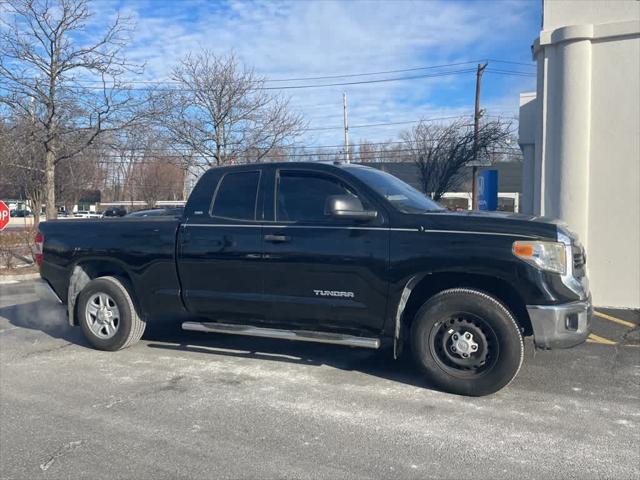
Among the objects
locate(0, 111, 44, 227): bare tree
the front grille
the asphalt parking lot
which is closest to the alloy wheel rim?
the asphalt parking lot

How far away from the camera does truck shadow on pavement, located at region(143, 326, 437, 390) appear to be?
18.7 feet

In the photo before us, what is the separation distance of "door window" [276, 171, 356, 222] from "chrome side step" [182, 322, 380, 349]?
1072 mm

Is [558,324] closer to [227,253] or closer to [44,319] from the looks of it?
[227,253]

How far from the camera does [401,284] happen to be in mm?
5102

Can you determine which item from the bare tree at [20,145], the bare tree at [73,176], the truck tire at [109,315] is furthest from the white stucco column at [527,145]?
the bare tree at [73,176]

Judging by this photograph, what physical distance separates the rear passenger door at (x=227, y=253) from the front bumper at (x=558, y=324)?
98.5 inches

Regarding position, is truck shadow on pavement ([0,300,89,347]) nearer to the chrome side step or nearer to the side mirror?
the chrome side step

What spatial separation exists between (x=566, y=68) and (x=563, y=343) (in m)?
5.28

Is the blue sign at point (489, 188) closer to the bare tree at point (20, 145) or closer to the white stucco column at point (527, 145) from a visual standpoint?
the white stucco column at point (527, 145)

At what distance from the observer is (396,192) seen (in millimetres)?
5707

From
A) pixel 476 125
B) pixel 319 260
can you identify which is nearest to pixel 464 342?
pixel 319 260

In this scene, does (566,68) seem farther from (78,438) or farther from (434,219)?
(78,438)

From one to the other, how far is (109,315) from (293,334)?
2302 mm

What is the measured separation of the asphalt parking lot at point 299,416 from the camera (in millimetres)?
3719
